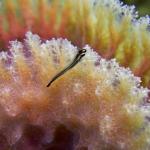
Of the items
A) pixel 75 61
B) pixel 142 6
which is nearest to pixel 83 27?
pixel 75 61

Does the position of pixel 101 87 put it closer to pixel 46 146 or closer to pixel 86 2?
pixel 46 146

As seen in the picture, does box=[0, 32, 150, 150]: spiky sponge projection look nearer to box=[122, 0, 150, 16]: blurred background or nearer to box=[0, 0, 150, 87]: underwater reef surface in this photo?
box=[0, 0, 150, 87]: underwater reef surface

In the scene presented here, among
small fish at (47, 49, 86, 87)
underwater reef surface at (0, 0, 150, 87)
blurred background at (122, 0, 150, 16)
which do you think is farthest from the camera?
blurred background at (122, 0, 150, 16)

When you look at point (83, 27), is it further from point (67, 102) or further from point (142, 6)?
point (142, 6)

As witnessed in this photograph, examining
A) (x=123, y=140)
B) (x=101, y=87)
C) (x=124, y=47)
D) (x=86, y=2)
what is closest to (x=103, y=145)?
(x=123, y=140)

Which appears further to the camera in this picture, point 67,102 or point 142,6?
point 142,6

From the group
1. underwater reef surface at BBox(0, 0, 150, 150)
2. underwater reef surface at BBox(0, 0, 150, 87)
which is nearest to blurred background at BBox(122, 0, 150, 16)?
underwater reef surface at BBox(0, 0, 150, 87)

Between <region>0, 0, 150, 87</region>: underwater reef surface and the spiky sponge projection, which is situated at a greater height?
<region>0, 0, 150, 87</region>: underwater reef surface
